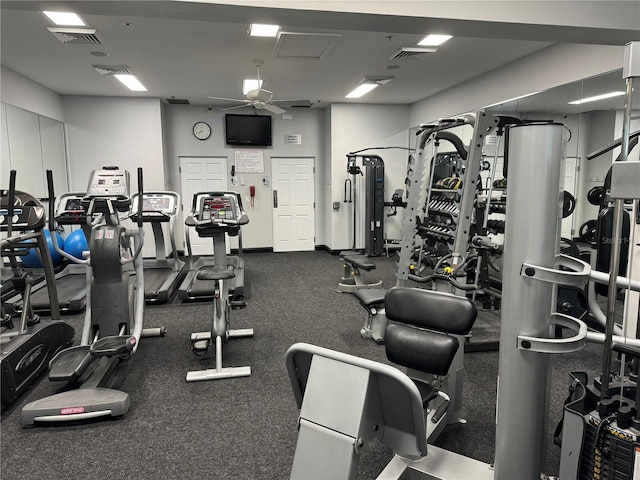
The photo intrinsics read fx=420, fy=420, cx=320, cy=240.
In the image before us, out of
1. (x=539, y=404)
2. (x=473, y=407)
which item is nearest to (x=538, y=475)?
(x=539, y=404)

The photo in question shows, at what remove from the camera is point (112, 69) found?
5.45 meters

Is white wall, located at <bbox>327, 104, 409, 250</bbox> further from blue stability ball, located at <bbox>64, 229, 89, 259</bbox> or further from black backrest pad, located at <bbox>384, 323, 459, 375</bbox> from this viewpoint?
black backrest pad, located at <bbox>384, 323, 459, 375</bbox>

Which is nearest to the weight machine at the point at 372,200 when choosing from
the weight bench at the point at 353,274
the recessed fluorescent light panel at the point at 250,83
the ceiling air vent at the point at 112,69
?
the weight bench at the point at 353,274

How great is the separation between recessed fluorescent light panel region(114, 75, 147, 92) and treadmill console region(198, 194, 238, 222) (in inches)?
105

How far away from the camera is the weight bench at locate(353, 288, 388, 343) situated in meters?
3.81

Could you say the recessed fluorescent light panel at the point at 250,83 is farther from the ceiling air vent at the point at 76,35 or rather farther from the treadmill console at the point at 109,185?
the treadmill console at the point at 109,185

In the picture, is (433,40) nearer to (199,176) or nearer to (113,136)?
(199,176)

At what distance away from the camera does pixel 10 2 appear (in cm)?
266

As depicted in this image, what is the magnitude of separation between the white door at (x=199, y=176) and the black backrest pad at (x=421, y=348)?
6815mm

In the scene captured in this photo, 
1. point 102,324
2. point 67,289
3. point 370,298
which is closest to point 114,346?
point 102,324

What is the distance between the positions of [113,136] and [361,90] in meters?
4.36

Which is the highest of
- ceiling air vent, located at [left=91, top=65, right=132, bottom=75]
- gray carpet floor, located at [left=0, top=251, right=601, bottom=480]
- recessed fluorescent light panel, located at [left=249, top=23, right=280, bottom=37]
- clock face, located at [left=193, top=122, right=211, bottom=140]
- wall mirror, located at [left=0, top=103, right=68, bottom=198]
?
ceiling air vent, located at [left=91, top=65, right=132, bottom=75]

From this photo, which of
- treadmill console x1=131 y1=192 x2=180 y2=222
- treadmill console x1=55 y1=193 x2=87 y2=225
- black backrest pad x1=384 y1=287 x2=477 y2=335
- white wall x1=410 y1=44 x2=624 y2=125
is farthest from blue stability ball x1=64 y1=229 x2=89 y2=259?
white wall x1=410 y1=44 x2=624 y2=125

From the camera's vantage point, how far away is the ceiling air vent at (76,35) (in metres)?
3.99
